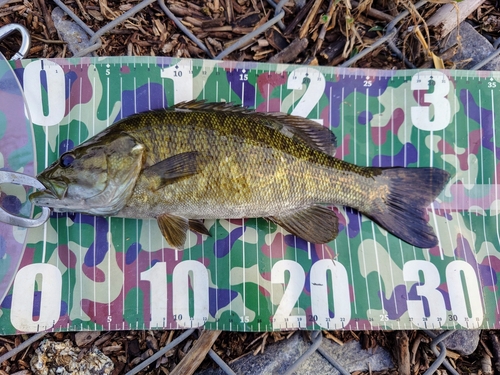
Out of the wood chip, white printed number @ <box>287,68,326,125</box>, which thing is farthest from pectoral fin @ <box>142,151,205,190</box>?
the wood chip

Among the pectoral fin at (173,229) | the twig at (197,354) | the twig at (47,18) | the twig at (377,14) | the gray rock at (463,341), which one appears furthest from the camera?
the twig at (377,14)

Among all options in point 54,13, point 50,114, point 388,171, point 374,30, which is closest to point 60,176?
point 50,114

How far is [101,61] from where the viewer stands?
2869 mm

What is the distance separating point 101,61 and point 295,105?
156 cm

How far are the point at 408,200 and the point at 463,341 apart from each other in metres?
1.18

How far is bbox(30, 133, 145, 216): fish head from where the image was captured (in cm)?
239

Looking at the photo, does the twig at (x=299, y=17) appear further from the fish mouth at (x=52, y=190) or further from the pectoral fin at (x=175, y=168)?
the fish mouth at (x=52, y=190)

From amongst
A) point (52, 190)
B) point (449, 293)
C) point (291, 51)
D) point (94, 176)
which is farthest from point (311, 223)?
point (52, 190)

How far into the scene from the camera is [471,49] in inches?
122

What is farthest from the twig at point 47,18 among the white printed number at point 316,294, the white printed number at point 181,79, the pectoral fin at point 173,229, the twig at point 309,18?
the white printed number at point 316,294

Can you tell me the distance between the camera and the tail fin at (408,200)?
2.74 meters

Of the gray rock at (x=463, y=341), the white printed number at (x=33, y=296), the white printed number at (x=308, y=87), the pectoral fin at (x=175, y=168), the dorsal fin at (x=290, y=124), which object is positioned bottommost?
the gray rock at (x=463, y=341)

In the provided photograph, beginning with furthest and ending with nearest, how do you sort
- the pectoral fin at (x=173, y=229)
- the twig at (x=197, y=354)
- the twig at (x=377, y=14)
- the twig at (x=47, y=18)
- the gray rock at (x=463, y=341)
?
the twig at (x=377, y=14)
the twig at (x=47, y=18)
the gray rock at (x=463, y=341)
the twig at (x=197, y=354)
the pectoral fin at (x=173, y=229)

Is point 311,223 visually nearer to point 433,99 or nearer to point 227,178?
point 227,178
